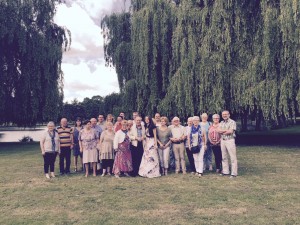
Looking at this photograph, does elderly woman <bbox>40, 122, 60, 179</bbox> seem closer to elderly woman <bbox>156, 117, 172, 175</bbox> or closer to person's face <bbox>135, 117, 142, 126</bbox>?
person's face <bbox>135, 117, 142, 126</bbox>

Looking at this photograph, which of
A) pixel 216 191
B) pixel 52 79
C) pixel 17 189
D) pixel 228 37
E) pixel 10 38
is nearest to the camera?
pixel 216 191

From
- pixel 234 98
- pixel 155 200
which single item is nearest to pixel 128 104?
pixel 234 98

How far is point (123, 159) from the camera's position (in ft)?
32.9

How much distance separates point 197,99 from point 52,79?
939 centimetres

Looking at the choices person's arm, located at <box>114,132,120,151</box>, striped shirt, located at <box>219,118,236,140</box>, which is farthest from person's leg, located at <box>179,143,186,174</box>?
person's arm, located at <box>114,132,120,151</box>

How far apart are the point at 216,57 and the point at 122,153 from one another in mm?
8659

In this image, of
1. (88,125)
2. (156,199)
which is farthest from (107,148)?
(156,199)

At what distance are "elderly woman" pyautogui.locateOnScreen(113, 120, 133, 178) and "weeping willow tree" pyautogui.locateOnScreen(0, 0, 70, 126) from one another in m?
12.3

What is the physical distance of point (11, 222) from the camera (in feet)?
19.1

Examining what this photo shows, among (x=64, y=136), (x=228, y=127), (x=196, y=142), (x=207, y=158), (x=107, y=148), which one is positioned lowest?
(x=207, y=158)

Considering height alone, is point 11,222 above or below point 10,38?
below

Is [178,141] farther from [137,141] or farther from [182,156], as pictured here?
[137,141]

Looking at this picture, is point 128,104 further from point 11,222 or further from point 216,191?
point 11,222

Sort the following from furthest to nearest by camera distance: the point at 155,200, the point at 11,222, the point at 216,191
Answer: the point at 216,191, the point at 155,200, the point at 11,222
